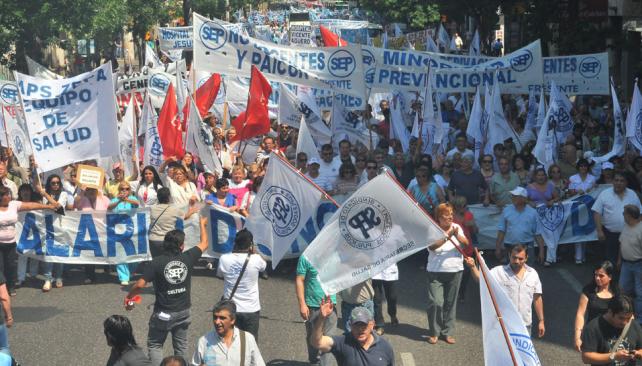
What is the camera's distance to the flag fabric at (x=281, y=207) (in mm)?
10352

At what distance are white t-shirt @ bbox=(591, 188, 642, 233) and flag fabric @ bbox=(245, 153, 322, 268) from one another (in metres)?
3.88

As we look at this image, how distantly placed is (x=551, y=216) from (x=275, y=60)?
4844 mm

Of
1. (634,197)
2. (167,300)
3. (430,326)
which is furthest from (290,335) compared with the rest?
(634,197)

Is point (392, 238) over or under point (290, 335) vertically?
over

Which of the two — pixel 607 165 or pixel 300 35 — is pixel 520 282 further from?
pixel 300 35

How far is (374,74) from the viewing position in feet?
59.8

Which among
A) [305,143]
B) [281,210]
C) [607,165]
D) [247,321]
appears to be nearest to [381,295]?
[281,210]

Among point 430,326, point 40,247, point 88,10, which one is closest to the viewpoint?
point 430,326

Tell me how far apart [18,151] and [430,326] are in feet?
29.5

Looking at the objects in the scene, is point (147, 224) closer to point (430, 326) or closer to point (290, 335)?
point (290, 335)

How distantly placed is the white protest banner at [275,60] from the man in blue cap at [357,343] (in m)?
9.23

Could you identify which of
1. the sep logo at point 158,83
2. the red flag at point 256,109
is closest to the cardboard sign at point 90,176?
the red flag at point 256,109

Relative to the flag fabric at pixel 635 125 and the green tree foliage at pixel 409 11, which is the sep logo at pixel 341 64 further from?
the green tree foliage at pixel 409 11

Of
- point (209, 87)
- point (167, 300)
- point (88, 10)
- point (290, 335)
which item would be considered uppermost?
point (88, 10)
